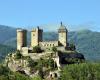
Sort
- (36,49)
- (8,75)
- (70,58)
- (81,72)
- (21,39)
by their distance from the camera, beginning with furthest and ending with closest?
(21,39), (70,58), (36,49), (81,72), (8,75)

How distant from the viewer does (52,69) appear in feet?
405

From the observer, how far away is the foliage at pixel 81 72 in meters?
121

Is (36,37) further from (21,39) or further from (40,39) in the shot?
(21,39)

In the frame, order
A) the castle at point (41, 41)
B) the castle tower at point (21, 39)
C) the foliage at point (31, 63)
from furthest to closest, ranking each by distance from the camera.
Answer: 1. the castle tower at point (21, 39)
2. the castle at point (41, 41)
3. the foliage at point (31, 63)

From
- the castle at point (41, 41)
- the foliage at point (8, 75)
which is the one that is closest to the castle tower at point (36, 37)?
the castle at point (41, 41)

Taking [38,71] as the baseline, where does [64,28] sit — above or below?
above

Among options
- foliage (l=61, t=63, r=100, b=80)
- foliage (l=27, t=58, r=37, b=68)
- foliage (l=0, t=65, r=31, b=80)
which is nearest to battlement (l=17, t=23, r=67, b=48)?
foliage (l=27, t=58, r=37, b=68)

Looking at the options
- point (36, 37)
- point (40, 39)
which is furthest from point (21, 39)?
point (40, 39)

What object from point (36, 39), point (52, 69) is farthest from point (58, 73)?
point (36, 39)

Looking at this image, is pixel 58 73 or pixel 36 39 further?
pixel 36 39

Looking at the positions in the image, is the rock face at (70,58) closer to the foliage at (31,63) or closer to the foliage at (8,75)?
the foliage at (31,63)

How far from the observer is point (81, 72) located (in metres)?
124

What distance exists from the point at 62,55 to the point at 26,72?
9117mm

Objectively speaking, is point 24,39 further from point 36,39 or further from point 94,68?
point 94,68
